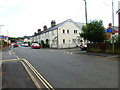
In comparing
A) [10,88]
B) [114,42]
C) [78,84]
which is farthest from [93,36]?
[10,88]

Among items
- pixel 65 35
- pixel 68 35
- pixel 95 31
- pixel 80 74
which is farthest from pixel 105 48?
pixel 68 35

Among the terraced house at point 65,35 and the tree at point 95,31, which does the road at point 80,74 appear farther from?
the terraced house at point 65,35

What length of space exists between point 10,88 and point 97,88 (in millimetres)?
3401

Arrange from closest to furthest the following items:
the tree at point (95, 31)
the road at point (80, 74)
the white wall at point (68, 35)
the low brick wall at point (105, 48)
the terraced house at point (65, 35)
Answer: the road at point (80, 74) → the low brick wall at point (105, 48) → the tree at point (95, 31) → the terraced house at point (65, 35) → the white wall at point (68, 35)

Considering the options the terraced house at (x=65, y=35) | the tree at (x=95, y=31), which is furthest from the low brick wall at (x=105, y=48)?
the terraced house at (x=65, y=35)

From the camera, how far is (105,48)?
672 inches

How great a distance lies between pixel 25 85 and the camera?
5.03 m

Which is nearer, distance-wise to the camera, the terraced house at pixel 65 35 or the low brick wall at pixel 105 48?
the low brick wall at pixel 105 48

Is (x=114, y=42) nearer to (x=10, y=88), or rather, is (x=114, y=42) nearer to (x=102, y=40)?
(x=102, y=40)

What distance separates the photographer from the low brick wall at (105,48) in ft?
49.5

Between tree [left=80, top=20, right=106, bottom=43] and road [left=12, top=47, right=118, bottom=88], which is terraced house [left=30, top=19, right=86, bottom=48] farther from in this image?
road [left=12, top=47, right=118, bottom=88]

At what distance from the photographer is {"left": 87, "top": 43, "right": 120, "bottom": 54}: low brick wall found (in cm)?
1510

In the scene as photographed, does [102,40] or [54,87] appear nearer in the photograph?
[54,87]

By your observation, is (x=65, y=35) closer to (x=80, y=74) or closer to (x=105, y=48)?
(x=105, y=48)
